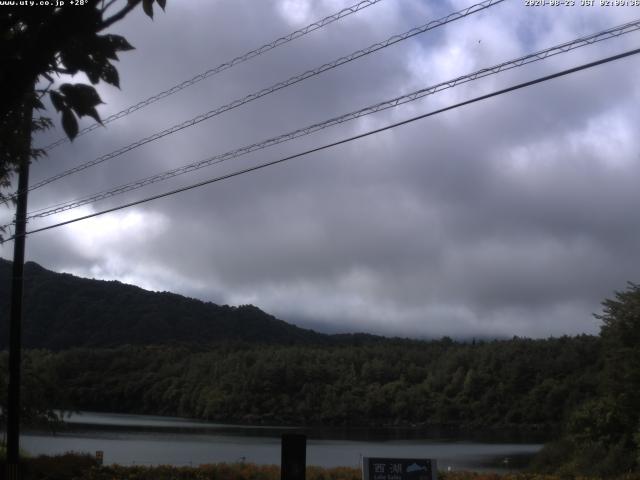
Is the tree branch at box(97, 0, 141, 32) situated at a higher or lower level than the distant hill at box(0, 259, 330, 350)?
lower

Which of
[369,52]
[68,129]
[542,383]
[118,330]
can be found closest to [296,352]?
[118,330]

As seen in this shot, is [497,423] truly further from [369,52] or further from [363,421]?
[369,52]

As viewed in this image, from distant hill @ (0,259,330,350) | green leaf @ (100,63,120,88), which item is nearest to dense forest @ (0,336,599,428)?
distant hill @ (0,259,330,350)

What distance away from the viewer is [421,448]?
1698 inches

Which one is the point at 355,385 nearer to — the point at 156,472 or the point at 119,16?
the point at 156,472

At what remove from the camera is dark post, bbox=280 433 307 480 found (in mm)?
10664

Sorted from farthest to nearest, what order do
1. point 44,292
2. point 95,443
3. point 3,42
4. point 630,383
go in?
point 44,292
point 95,443
point 630,383
point 3,42

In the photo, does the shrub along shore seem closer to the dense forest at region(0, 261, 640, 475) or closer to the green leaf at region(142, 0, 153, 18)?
the green leaf at region(142, 0, 153, 18)

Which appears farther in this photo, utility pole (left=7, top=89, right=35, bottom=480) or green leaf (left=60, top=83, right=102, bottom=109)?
utility pole (left=7, top=89, right=35, bottom=480)

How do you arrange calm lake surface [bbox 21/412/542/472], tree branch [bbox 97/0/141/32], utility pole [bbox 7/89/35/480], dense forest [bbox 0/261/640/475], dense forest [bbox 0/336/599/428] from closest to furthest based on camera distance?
1. tree branch [bbox 97/0/141/32]
2. utility pole [bbox 7/89/35/480]
3. calm lake surface [bbox 21/412/542/472]
4. dense forest [bbox 0/261/640/475]
5. dense forest [bbox 0/336/599/428]

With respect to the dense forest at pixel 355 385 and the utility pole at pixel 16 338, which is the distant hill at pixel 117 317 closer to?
the dense forest at pixel 355 385

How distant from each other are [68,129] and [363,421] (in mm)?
63655

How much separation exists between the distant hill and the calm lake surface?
268 inches

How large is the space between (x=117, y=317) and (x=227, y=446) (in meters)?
32.8
